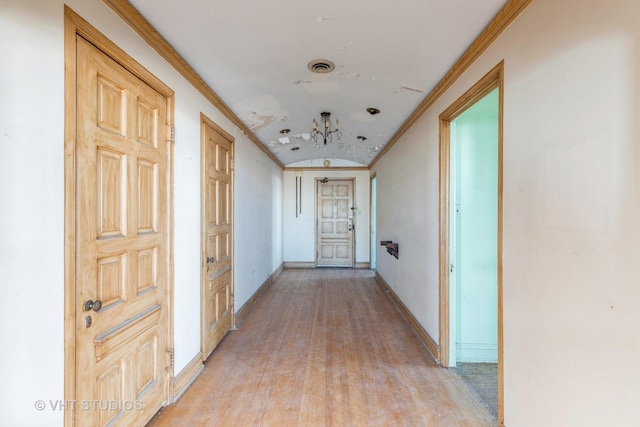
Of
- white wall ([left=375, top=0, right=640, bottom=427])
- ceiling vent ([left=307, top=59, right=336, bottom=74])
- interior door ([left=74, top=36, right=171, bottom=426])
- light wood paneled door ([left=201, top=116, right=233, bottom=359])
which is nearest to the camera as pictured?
white wall ([left=375, top=0, right=640, bottom=427])

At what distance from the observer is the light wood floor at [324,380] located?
2.00m

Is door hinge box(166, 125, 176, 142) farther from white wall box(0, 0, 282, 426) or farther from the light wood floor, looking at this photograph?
the light wood floor

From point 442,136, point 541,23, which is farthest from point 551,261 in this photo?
point 442,136

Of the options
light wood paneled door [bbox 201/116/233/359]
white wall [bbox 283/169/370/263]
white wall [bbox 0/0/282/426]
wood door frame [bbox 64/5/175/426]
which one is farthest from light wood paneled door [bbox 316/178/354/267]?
wood door frame [bbox 64/5/175/426]

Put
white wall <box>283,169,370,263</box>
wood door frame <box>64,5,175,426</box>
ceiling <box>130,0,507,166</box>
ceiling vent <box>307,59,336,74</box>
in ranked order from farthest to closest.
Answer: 1. white wall <box>283,169,370,263</box>
2. ceiling vent <box>307,59,336,74</box>
3. ceiling <box>130,0,507,166</box>
4. wood door frame <box>64,5,175,426</box>

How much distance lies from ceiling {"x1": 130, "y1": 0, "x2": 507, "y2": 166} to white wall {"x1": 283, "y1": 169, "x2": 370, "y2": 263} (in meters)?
3.74

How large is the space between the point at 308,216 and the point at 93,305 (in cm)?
595

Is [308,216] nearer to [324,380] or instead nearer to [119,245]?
[324,380]

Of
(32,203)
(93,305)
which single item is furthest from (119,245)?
(32,203)

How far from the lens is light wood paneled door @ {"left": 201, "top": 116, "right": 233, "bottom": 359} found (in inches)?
107

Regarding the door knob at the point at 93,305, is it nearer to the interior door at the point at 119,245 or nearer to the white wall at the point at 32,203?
the interior door at the point at 119,245

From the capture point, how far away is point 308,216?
7316 mm

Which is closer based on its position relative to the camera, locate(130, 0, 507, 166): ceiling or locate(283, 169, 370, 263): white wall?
locate(130, 0, 507, 166): ceiling

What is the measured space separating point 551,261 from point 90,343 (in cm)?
212
